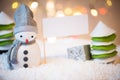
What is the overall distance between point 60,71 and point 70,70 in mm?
33

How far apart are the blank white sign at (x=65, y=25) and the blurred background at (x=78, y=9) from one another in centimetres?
26

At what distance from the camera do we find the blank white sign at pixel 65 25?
2.72 feet

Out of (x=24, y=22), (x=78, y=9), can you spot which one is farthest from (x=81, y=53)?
(x=78, y=9)

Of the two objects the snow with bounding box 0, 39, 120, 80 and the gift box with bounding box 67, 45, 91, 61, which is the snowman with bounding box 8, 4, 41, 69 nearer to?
the snow with bounding box 0, 39, 120, 80

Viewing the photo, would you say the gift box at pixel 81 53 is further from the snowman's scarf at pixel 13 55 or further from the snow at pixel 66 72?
the snowman's scarf at pixel 13 55

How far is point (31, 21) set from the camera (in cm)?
76

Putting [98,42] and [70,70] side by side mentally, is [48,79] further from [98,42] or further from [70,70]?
Answer: [98,42]

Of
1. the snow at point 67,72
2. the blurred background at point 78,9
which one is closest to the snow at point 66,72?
the snow at point 67,72

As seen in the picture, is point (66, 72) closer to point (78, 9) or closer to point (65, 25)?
point (65, 25)

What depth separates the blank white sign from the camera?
83cm

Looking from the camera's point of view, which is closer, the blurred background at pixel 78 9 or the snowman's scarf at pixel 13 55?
the snowman's scarf at pixel 13 55

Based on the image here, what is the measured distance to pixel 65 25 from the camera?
33.4 inches

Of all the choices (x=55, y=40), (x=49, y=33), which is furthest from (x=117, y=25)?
(x=49, y=33)

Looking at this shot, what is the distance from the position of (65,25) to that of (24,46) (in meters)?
0.19
